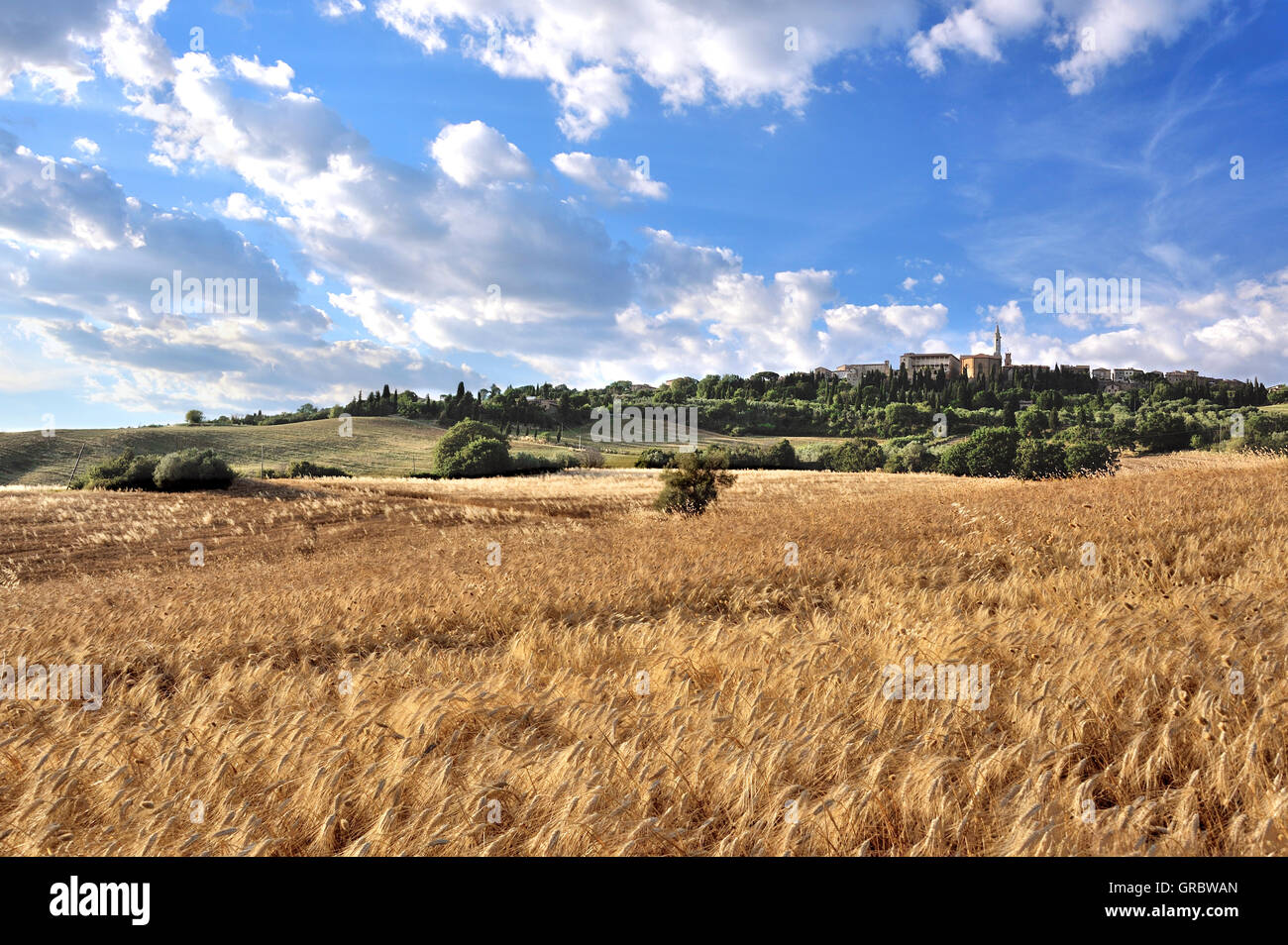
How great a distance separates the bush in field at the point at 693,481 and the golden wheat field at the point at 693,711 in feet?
61.7

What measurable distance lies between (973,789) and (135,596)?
42.7 ft

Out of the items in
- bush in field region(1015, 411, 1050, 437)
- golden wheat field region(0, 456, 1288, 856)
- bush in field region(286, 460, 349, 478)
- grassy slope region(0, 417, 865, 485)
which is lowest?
golden wheat field region(0, 456, 1288, 856)

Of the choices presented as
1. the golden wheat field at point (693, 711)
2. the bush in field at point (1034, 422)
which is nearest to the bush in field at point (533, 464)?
the golden wheat field at point (693, 711)

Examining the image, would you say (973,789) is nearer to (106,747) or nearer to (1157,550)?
(106,747)

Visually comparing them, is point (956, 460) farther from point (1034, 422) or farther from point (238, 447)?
point (238, 447)

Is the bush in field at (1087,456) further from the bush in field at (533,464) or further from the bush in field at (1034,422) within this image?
the bush in field at (533,464)

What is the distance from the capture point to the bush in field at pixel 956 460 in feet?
280

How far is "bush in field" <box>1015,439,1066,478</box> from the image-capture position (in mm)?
83188

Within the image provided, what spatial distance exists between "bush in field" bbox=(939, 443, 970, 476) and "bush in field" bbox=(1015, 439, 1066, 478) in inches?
253

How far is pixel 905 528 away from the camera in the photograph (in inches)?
458

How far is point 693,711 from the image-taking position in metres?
3.67

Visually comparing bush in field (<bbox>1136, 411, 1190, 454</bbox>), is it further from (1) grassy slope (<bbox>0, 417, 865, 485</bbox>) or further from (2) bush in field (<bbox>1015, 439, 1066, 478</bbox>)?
(1) grassy slope (<bbox>0, 417, 865, 485</bbox>)

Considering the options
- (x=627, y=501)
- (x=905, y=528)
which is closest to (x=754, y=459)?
(x=627, y=501)

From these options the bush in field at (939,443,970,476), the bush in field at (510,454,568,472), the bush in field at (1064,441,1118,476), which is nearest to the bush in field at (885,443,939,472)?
the bush in field at (939,443,970,476)
